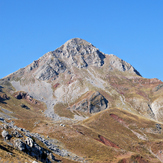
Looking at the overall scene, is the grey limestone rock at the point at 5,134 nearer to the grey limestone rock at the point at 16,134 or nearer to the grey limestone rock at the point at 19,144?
the grey limestone rock at the point at 19,144

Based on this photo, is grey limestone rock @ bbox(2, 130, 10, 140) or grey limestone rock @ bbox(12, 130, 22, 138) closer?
grey limestone rock @ bbox(2, 130, 10, 140)

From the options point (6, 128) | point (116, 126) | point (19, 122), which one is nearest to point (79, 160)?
point (6, 128)

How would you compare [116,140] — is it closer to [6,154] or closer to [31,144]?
[31,144]

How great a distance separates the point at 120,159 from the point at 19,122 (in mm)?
69474

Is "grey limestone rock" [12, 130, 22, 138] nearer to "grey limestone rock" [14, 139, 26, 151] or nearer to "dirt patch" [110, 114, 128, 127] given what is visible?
"grey limestone rock" [14, 139, 26, 151]

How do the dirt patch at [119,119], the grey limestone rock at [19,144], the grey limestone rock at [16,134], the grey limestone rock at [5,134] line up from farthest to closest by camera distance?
1. the dirt patch at [119,119]
2. the grey limestone rock at [16,134]
3. the grey limestone rock at [5,134]
4. the grey limestone rock at [19,144]

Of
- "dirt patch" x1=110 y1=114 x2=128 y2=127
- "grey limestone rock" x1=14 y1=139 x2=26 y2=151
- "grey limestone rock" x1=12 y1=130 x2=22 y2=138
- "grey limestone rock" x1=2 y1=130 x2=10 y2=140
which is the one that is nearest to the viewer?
"grey limestone rock" x1=14 y1=139 x2=26 y2=151

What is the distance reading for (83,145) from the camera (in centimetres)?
10712

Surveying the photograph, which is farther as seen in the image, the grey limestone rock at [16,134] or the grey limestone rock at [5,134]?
the grey limestone rock at [16,134]

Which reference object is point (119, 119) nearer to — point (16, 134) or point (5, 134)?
point (16, 134)

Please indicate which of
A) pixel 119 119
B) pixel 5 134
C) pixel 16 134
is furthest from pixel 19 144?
pixel 119 119

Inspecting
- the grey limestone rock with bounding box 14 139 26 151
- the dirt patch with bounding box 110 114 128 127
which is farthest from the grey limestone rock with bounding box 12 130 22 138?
the dirt patch with bounding box 110 114 128 127

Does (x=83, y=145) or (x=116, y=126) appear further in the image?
(x=116, y=126)

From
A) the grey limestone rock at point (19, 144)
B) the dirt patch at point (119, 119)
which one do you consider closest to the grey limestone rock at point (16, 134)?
the grey limestone rock at point (19, 144)
